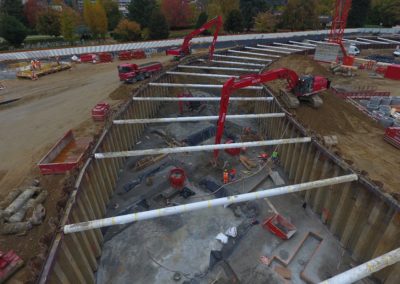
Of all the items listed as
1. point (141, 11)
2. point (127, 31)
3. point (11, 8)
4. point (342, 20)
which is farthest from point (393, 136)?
point (11, 8)

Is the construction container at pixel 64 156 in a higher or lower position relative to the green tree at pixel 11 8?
lower

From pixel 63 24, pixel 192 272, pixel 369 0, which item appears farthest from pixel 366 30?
pixel 192 272

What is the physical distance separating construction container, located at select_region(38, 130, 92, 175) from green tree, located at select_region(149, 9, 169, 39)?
44.6 meters

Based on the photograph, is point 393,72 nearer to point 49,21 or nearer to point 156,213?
point 156,213

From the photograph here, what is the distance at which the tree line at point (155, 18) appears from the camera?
56.2 metres

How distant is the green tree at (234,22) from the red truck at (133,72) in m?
39.7

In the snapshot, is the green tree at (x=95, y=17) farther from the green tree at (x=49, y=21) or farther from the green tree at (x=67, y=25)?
the green tree at (x=49, y=21)

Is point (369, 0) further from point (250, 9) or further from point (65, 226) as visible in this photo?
point (65, 226)

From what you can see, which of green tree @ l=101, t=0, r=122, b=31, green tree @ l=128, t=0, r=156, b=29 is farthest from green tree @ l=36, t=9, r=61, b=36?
green tree @ l=128, t=0, r=156, b=29

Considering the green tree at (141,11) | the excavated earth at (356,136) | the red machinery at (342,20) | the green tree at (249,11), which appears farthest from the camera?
the green tree at (249,11)

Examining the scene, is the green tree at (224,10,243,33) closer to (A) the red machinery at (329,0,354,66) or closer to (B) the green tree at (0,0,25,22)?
(A) the red machinery at (329,0,354,66)

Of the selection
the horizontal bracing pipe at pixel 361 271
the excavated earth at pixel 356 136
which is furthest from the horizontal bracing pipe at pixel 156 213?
the excavated earth at pixel 356 136

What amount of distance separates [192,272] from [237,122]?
55.4 feet

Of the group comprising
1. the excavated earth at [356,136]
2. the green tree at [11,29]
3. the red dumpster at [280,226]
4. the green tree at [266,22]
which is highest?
the green tree at [11,29]
